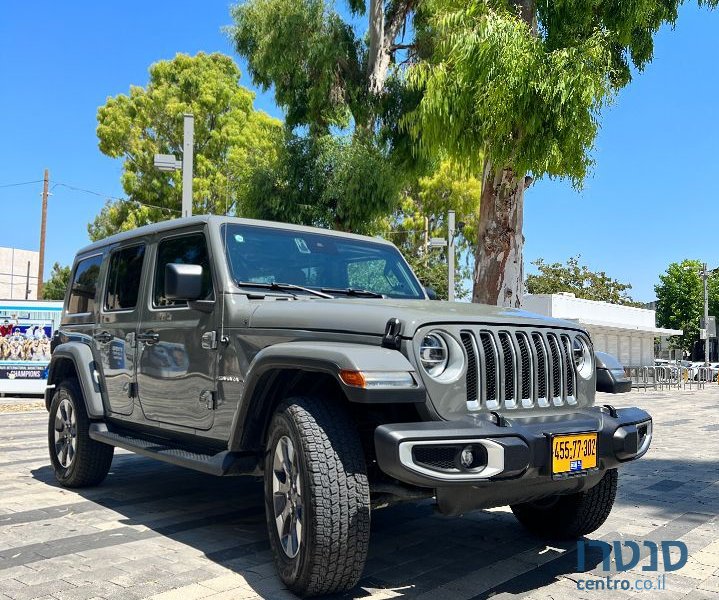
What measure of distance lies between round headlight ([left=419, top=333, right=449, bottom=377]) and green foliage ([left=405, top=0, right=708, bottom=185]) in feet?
24.1

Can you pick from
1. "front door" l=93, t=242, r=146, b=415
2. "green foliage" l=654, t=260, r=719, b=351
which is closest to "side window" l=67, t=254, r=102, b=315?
"front door" l=93, t=242, r=146, b=415

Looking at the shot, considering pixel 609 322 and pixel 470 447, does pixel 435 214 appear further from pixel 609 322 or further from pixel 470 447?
pixel 470 447

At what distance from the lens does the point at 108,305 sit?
589 cm

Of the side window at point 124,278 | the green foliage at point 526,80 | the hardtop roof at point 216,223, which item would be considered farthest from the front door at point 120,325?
the green foliage at point 526,80

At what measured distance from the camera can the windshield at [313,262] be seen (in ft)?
15.1

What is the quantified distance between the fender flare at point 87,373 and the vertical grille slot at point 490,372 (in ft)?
11.1

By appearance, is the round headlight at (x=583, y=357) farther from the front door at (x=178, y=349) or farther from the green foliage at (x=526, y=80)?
the green foliage at (x=526, y=80)

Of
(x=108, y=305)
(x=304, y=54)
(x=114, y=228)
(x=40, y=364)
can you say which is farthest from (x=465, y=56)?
(x=114, y=228)

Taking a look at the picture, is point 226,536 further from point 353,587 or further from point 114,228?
point 114,228

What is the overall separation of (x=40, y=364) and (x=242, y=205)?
21.7ft

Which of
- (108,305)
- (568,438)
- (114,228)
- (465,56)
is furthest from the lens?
(114,228)

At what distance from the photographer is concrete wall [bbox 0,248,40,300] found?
Result: 190 ft

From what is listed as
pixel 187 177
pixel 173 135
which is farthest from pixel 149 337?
pixel 173 135

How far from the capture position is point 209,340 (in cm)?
440
